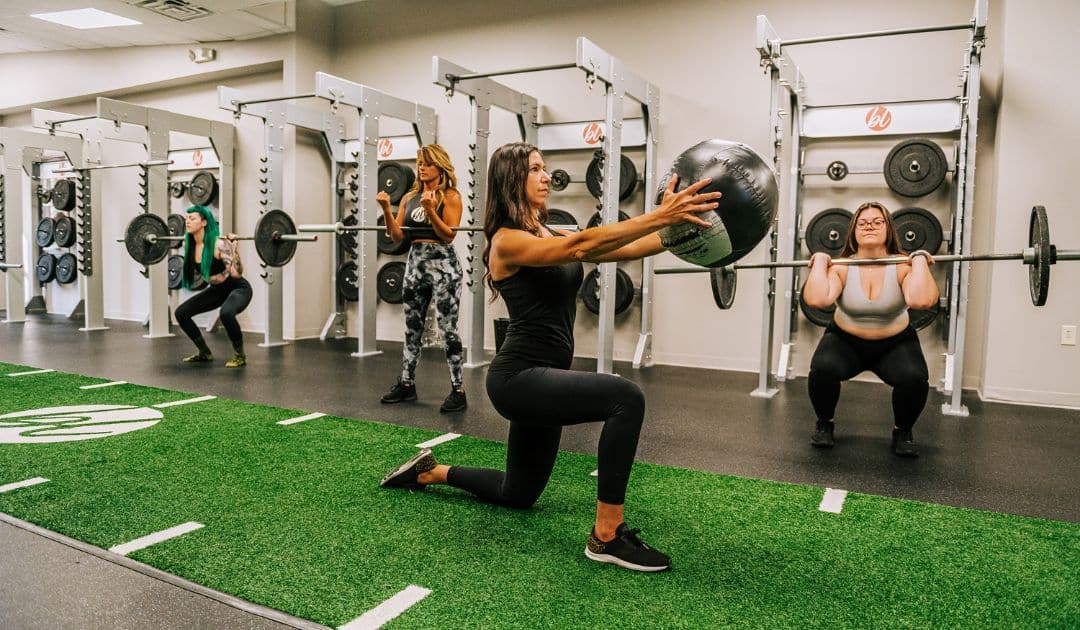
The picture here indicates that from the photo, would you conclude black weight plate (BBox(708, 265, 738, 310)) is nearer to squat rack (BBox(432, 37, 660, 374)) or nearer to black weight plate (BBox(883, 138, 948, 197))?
squat rack (BBox(432, 37, 660, 374))

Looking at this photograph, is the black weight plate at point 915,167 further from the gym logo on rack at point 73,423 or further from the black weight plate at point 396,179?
the gym logo on rack at point 73,423

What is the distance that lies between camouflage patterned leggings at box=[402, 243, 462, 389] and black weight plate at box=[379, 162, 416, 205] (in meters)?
2.74

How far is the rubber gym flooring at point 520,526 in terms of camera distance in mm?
1657

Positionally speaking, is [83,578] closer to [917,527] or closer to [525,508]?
[525,508]

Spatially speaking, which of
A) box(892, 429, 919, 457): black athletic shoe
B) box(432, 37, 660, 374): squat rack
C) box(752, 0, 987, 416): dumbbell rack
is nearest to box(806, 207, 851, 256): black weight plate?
box(752, 0, 987, 416): dumbbell rack

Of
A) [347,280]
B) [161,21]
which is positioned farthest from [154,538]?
[161,21]

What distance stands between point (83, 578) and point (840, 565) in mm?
1830

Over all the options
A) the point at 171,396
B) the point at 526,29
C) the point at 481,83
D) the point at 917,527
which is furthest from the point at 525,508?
the point at 526,29

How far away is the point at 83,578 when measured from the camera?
1.78 m

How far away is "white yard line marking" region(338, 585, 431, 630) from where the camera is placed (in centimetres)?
156

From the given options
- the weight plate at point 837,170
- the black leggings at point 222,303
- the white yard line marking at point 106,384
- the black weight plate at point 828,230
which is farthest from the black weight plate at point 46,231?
the weight plate at point 837,170

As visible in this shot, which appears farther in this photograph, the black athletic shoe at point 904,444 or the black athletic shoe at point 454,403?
the black athletic shoe at point 454,403

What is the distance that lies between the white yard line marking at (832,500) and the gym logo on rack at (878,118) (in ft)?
10.4

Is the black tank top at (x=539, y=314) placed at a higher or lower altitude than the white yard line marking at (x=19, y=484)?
higher
